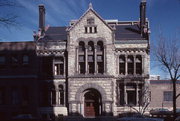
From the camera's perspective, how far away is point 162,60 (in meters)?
31.0

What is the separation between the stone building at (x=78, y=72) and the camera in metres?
31.0

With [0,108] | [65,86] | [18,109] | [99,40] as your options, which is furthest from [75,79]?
[0,108]

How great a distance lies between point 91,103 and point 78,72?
4562 mm

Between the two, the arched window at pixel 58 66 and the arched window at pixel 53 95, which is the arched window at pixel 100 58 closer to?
the arched window at pixel 58 66

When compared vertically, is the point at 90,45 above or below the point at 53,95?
above

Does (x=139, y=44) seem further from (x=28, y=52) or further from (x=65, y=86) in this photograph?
(x=28, y=52)

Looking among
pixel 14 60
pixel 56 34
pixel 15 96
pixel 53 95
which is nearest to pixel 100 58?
pixel 53 95

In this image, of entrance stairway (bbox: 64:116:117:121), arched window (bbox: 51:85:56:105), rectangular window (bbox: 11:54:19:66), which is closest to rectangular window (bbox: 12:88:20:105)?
rectangular window (bbox: 11:54:19:66)

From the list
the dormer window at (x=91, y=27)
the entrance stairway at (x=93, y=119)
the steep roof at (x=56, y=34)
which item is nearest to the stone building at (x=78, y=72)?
the dormer window at (x=91, y=27)

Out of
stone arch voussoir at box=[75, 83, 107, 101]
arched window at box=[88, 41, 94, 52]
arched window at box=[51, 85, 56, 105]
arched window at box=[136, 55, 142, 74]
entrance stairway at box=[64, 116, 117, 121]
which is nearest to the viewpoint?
entrance stairway at box=[64, 116, 117, 121]

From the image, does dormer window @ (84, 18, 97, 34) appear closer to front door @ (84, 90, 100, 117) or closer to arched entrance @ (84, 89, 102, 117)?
arched entrance @ (84, 89, 102, 117)

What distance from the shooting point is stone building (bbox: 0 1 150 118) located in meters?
31.0

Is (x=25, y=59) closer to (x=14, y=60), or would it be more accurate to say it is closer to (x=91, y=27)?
(x=14, y=60)

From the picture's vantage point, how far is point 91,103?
31.8m
